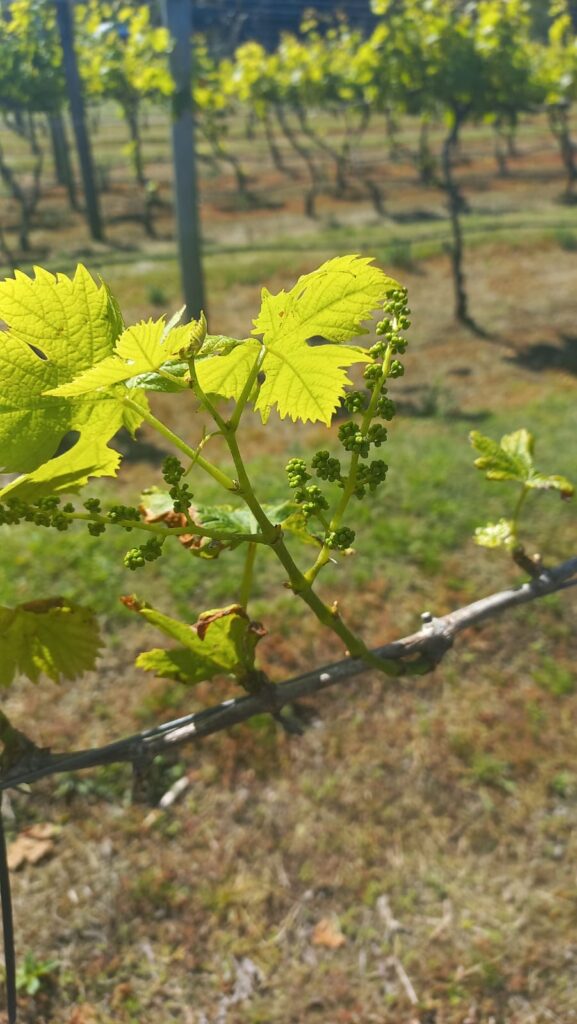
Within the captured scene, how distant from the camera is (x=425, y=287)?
937 centimetres

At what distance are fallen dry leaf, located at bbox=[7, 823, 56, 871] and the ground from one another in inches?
1.0

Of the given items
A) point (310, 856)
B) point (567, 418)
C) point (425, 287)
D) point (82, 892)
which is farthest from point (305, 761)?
point (425, 287)

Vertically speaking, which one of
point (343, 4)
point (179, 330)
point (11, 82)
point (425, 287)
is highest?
point (343, 4)

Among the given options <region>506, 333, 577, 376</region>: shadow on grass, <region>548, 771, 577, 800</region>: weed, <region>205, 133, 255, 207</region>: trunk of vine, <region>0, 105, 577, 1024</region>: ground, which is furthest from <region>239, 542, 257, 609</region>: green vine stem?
<region>205, 133, 255, 207</region>: trunk of vine

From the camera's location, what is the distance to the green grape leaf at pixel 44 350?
66 centimetres

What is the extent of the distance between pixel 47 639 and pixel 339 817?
7.93 feet

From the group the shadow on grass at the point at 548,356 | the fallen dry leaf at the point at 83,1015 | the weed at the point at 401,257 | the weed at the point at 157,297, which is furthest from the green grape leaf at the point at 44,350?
the weed at the point at 401,257

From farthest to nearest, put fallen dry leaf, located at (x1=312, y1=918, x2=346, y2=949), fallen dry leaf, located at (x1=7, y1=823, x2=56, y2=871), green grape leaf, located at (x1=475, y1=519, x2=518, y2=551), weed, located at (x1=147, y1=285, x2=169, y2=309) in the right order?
1. weed, located at (x1=147, y1=285, x2=169, y2=309)
2. fallen dry leaf, located at (x1=7, y1=823, x2=56, y2=871)
3. fallen dry leaf, located at (x1=312, y1=918, x2=346, y2=949)
4. green grape leaf, located at (x1=475, y1=519, x2=518, y2=551)

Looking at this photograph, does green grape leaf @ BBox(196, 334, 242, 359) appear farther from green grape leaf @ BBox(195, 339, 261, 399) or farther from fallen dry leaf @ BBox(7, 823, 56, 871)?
fallen dry leaf @ BBox(7, 823, 56, 871)

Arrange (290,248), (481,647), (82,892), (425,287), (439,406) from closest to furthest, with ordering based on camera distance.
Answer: (82,892), (481,647), (439,406), (425,287), (290,248)

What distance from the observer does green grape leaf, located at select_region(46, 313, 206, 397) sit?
595 millimetres

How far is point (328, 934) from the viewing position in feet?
8.64

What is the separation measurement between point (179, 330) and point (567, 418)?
5.80m

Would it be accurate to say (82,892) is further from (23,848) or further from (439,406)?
(439,406)
